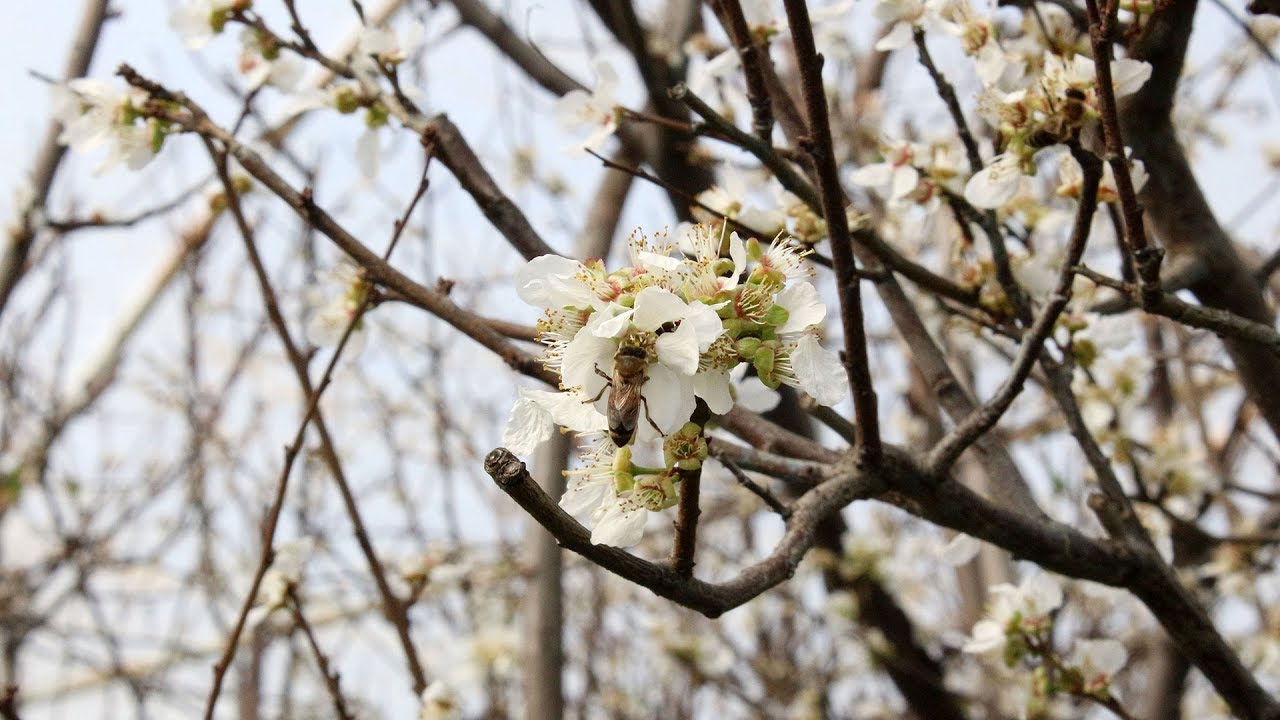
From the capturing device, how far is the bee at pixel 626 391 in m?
0.70

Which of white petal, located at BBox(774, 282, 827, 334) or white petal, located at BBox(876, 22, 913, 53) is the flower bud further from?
white petal, located at BBox(876, 22, 913, 53)

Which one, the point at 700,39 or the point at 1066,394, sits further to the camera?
the point at 700,39

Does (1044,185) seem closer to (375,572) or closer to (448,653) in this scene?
(448,653)

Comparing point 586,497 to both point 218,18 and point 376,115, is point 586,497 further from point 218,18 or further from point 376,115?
point 218,18

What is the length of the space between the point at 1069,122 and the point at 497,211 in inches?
28.1

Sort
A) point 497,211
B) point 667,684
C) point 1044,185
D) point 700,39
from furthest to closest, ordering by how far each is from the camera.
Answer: point 667,684 < point 1044,185 < point 700,39 < point 497,211

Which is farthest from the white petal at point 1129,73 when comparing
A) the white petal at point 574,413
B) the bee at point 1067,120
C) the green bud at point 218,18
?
the green bud at point 218,18

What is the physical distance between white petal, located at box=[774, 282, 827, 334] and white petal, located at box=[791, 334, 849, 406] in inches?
0.6

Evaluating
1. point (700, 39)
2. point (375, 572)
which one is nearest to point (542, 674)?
point (375, 572)

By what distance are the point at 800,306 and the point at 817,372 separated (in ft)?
0.18

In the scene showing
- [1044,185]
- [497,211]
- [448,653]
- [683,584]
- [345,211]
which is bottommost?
[683,584]

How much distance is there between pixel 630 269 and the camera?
0.79 metres

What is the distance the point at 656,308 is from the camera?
717mm

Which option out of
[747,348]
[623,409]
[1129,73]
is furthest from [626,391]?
[1129,73]
